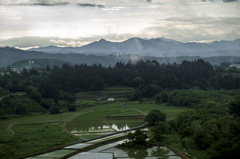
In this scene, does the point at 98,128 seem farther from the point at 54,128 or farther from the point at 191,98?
the point at 191,98

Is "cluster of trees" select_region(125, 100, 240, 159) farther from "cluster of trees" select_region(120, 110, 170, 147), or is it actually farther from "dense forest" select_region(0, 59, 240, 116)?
"dense forest" select_region(0, 59, 240, 116)

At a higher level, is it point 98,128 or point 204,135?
point 204,135

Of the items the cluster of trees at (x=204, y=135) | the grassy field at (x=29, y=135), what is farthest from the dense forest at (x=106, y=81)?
the cluster of trees at (x=204, y=135)

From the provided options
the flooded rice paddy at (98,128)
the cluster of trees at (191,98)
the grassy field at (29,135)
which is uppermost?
the cluster of trees at (191,98)

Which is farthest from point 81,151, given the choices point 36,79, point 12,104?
point 36,79

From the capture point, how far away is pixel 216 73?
128 m

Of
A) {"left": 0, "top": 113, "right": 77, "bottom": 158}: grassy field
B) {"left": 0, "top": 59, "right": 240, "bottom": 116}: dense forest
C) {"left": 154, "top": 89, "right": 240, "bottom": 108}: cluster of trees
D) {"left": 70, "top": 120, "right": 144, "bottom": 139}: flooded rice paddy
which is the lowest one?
{"left": 70, "top": 120, "right": 144, "bottom": 139}: flooded rice paddy

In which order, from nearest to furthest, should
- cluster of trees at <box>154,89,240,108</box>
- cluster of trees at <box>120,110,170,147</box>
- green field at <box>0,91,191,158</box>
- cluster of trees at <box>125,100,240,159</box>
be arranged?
cluster of trees at <box>125,100,240,159</box>, green field at <box>0,91,191,158</box>, cluster of trees at <box>120,110,170,147</box>, cluster of trees at <box>154,89,240,108</box>

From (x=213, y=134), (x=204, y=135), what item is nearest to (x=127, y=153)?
(x=204, y=135)

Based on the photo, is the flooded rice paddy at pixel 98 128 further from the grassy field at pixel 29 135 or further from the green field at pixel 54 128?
the grassy field at pixel 29 135

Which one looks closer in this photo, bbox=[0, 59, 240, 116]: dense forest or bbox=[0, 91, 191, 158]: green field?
bbox=[0, 91, 191, 158]: green field

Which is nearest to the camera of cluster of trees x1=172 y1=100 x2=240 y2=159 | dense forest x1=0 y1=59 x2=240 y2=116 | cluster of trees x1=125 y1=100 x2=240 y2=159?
cluster of trees x1=172 y1=100 x2=240 y2=159

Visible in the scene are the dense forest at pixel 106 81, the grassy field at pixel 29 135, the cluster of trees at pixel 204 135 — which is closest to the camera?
the cluster of trees at pixel 204 135

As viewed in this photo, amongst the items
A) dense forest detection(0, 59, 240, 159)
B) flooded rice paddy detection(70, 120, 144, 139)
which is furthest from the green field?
dense forest detection(0, 59, 240, 159)
